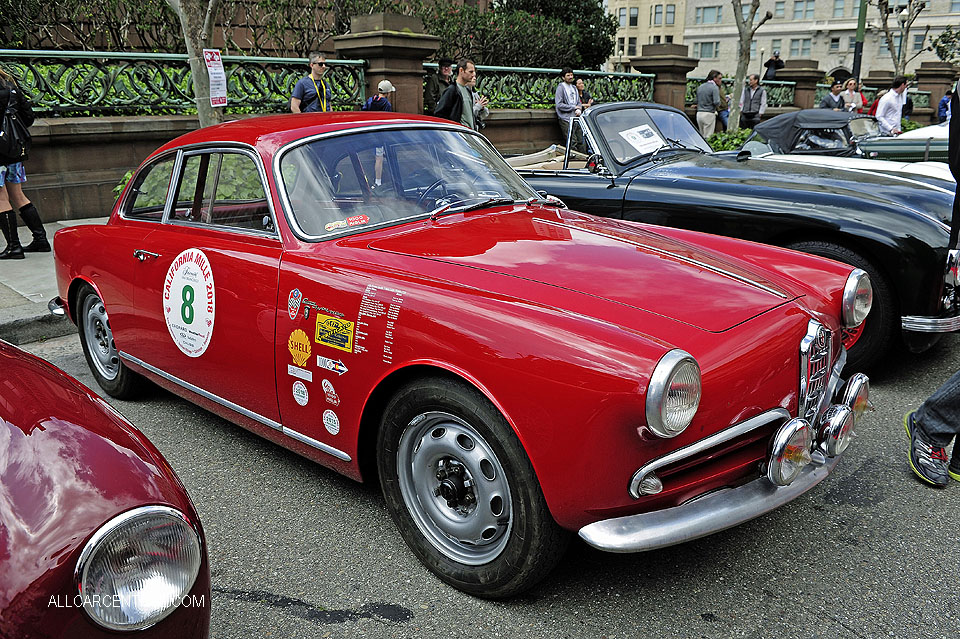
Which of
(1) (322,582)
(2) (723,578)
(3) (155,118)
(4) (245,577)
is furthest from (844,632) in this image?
(3) (155,118)

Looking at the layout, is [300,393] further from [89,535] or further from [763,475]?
[763,475]

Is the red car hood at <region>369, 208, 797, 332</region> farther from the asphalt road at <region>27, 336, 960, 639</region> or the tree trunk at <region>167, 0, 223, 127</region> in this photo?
the tree trunk at <region>167, 0, 223, 127</region>

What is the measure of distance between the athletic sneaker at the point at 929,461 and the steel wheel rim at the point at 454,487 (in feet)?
7.05

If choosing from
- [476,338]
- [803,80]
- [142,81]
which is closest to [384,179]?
[476,338]

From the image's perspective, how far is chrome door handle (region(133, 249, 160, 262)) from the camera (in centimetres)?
386

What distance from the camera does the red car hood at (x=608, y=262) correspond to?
105 inches

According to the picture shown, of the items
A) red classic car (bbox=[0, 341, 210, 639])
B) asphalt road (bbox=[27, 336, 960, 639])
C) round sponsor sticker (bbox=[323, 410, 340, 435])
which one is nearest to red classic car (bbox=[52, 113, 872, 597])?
round sponsor sticker (bbox=[323, 410, 340, 435])

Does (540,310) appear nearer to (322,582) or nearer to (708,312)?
(708,312)

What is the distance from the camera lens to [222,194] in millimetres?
3775

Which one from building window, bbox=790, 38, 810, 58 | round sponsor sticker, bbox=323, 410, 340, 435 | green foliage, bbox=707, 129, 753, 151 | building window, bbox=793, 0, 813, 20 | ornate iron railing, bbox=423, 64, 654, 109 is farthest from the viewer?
building window, bbox=790, 38, 810, 58

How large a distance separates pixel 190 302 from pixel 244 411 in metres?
0.59

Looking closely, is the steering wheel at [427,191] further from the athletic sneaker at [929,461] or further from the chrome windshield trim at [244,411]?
the athletic sneaker at [929,461]

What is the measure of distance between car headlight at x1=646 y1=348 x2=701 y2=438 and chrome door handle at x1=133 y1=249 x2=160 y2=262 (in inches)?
107

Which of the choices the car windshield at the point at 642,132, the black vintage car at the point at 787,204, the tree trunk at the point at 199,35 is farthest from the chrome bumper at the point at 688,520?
the tree trunk at the point at 199,35
